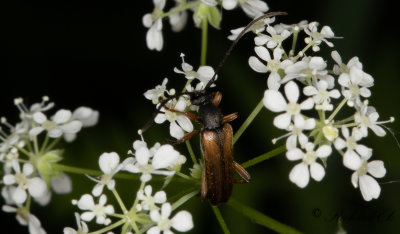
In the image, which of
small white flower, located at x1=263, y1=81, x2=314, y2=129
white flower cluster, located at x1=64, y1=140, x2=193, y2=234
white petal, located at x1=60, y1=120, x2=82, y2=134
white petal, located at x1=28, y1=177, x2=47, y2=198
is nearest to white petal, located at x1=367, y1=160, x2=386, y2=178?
small white flower, located at x1=263, y1=81, x2=314, y2=129

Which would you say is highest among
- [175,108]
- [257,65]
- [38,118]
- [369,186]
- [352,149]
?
[38,118]

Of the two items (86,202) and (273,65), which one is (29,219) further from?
(273,65)

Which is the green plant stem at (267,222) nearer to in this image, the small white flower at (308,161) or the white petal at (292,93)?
the small white flower at (308,161)

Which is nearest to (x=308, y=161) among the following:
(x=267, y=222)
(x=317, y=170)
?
(x=317, y=170)

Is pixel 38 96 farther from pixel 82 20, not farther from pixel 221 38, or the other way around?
pixel 221 38

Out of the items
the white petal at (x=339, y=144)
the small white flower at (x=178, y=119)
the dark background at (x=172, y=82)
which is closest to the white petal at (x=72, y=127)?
the small white flower at (x=178, y=119)

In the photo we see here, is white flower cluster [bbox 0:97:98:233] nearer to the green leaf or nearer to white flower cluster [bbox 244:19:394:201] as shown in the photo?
the green leaf
